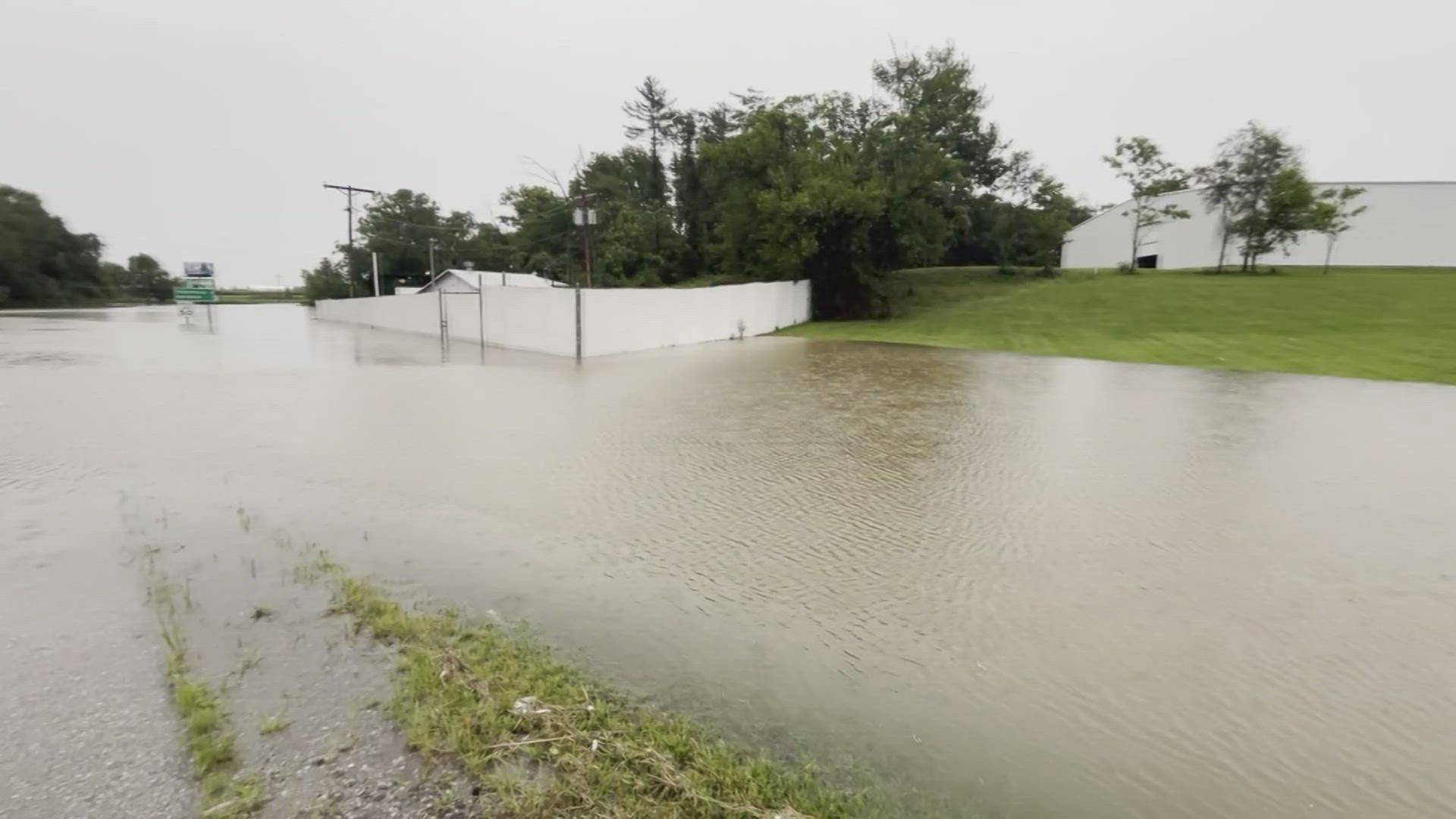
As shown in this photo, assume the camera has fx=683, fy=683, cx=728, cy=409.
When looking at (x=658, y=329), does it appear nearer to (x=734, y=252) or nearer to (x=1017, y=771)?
(x=734, y=252)

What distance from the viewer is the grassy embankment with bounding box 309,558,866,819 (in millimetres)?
1986

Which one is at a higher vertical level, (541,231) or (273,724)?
(541,231)

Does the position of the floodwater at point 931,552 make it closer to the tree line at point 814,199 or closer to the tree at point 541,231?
the tree line at point 814,199

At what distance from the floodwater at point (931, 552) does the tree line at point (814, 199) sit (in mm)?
15189

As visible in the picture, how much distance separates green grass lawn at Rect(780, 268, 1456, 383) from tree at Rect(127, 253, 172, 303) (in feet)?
245

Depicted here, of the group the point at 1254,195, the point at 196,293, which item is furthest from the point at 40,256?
the point at 1254,195

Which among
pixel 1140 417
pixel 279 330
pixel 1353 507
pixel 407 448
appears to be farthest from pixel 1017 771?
pixel 279 330

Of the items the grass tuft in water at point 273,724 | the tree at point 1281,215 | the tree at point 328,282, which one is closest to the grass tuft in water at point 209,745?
the grass tuft in water at point 273,724

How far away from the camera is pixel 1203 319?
21375 mm

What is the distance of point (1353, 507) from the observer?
5.11 meters

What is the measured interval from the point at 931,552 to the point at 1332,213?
122ft

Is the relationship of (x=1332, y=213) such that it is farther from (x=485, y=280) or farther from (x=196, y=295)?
(x=196, y=295)

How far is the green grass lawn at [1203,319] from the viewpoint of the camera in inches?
600

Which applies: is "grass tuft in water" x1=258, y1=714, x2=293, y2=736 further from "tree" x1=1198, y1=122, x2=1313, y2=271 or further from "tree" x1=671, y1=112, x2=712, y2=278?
"tree" x1=1198, y1=122, x2=1313, y2=271
